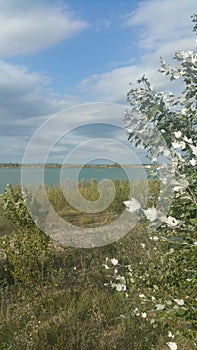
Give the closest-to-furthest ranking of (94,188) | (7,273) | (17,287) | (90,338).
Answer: (90,338) < (17,287) < (7,273) < (94,188)

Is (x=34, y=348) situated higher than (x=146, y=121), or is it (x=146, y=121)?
(x=146, y=121)

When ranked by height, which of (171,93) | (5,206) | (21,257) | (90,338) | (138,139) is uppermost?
(171,93)

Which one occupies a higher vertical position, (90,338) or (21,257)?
(21,257)

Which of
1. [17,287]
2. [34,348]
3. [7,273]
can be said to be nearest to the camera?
[34,348]

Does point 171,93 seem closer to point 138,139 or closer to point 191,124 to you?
point 191,124

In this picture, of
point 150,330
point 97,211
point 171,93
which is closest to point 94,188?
point 97,211

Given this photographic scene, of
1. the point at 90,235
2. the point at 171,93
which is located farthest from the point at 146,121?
the point at 90,235

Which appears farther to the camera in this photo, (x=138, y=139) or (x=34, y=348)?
(x=34, y=348)

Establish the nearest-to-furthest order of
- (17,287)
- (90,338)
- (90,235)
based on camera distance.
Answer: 1. (90,338)
2. (17,287)
3. (90,235)

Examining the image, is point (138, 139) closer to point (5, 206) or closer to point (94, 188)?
point (5, 206)

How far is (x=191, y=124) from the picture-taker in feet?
6.59

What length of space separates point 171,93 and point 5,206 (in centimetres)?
326

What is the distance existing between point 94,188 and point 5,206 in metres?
9.72

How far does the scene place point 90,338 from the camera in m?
3.46
